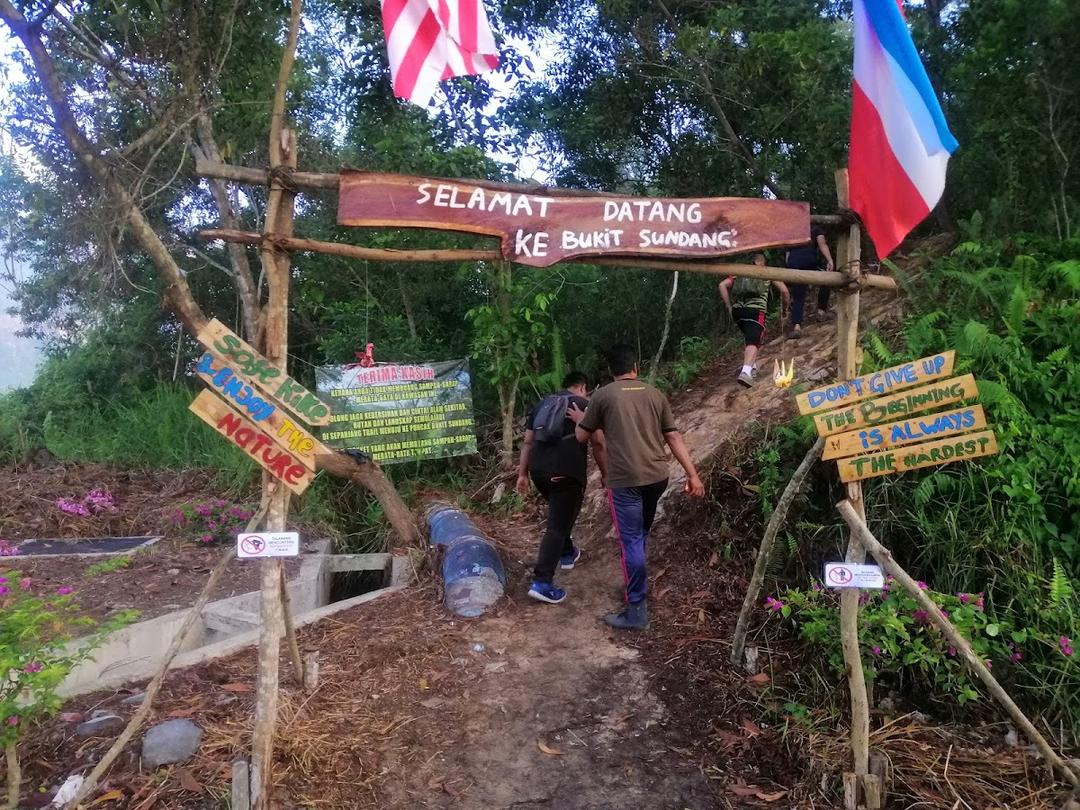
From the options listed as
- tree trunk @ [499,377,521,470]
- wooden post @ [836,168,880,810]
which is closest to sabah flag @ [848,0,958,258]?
wooden post @ [836,168,880,810]

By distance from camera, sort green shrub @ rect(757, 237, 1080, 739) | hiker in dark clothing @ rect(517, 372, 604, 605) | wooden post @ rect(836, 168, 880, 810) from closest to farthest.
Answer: wooden post @ rect(836, 168, 880, 810)
green shrub @ rect(757, 237, 1080, 739)
hiker in dark clothing @ rect(517, 372, 604, 605)

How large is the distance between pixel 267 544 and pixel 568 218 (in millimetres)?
2017

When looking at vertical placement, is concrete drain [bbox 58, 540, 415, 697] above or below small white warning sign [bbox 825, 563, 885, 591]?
below

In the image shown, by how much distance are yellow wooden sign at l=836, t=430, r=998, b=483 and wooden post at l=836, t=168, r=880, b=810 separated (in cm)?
11

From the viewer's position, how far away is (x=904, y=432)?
328 cm

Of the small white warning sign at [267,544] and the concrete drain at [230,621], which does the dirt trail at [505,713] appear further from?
the small white warning sign at [267,544]

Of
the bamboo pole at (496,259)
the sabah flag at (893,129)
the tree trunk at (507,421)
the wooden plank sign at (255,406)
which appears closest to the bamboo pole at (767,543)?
the bamboo pole at (496,259)

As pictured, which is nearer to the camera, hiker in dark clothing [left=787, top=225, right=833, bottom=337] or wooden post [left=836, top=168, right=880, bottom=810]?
wooden post [left=836, top=168, right=880, bottom=810]

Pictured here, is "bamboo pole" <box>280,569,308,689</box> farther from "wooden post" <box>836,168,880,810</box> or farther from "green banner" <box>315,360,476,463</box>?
"green banner" <box>315,360,476,463</box>

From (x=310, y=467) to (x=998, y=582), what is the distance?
11.8 ft

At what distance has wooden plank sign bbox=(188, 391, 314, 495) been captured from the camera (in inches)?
122

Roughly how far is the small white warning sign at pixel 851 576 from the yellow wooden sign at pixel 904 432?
56cm

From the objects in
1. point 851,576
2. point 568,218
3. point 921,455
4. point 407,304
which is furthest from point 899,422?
point 407,304

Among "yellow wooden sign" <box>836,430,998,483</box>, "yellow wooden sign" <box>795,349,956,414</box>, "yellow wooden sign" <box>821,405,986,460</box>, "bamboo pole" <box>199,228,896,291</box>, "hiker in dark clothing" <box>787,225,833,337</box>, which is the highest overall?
"hiker in dark clothing" <box>787,225,833,337</box>
